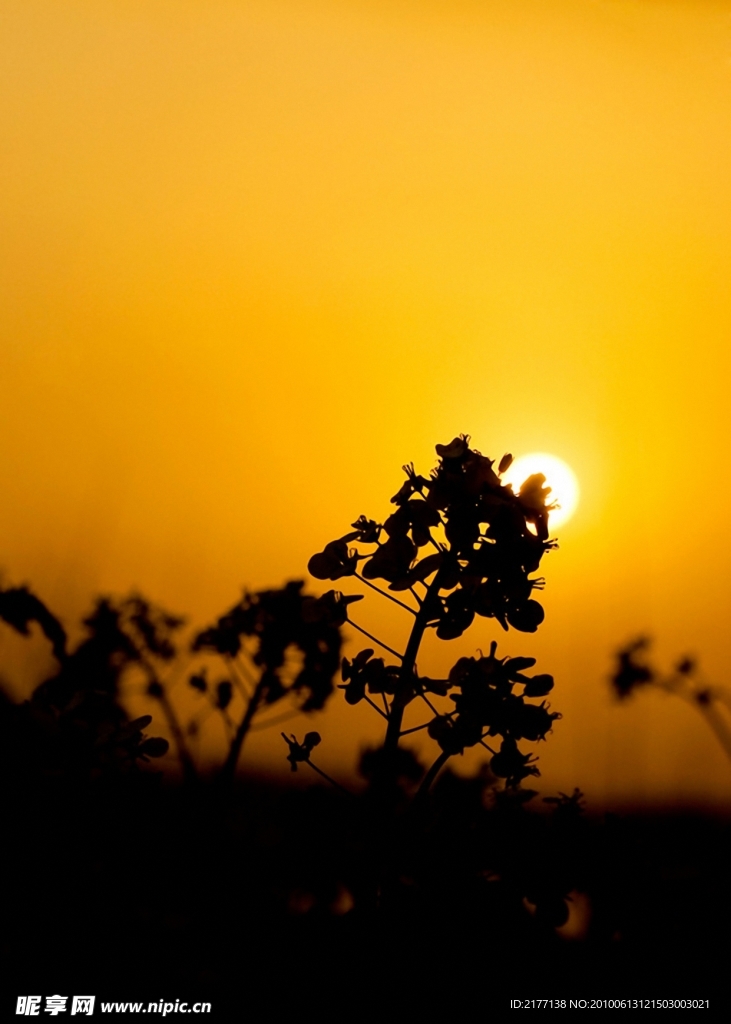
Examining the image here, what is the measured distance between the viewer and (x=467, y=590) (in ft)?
3.21

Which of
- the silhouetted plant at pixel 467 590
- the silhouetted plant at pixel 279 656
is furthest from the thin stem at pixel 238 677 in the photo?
the silhouetted plant at pixel 467 590

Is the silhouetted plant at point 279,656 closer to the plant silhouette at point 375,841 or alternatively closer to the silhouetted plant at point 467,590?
the plant silhouette at point 375,841

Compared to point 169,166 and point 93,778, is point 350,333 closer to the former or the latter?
point 169,166

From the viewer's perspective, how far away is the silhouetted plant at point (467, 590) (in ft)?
3.10

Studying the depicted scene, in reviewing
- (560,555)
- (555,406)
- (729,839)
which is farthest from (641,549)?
(729,839)

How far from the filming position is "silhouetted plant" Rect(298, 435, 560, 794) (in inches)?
37.2

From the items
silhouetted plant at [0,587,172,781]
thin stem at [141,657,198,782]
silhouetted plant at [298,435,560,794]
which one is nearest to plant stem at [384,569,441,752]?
silhouetted plant at [298,435,560,794]

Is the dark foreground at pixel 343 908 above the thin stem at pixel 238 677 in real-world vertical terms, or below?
below

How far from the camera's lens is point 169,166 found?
5.79ft

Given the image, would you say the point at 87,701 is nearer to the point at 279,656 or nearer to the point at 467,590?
the point at 279,656

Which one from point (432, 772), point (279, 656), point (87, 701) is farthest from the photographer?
point (279, 656)

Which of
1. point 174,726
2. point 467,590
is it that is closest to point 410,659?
point 467,590

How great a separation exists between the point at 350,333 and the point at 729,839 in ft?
3.56

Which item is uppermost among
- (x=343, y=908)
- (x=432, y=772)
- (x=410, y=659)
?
(x=410, y=659)
